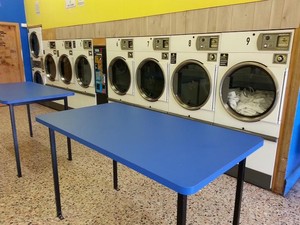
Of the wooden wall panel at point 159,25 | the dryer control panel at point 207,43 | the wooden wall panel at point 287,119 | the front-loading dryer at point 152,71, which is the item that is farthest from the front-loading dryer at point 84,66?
the wooden wall panel at point 287,119

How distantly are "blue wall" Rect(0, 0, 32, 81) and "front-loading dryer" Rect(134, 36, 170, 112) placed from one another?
13.0 ft

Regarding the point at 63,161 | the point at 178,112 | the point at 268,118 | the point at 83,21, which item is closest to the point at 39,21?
the point at 83,21

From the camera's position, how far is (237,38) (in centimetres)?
224

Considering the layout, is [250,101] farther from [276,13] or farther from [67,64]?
[67,64]

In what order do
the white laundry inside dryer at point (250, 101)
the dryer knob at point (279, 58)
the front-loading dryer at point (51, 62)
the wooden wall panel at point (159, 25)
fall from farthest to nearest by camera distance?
the front-loading dryer at point (51, 62) → the wooden wall panel at point (159, 25) → the white laundry inside dryer at point (250, 101) → the dryer knob at point (279, 58)

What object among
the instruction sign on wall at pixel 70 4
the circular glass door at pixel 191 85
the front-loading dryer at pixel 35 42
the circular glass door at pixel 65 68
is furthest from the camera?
the front-loading dryer at pixel 35 42

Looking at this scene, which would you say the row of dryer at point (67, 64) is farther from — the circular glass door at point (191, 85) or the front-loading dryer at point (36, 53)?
the circular glass door at point (191, 85)

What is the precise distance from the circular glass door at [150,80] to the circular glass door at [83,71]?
128cm

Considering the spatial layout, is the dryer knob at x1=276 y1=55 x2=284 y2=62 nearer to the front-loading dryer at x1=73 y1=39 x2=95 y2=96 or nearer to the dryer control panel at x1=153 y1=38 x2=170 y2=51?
the dryer control panel at x1=153 y1=38 x2=170 y2=51

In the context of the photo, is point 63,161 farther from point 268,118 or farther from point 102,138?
point 268,118

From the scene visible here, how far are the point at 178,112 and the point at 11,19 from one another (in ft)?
16.3

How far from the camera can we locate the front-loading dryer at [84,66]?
412 centimetres

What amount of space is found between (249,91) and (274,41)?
22.3 inches

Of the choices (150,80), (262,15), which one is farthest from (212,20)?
(150,80)
